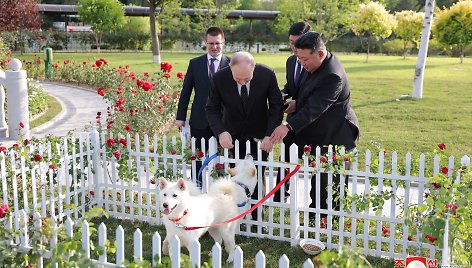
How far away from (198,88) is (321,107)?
1.71 m

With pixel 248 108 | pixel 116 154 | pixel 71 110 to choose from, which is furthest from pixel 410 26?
pixel 116 154

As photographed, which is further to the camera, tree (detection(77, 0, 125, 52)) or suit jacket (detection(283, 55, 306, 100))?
tree (detection(77, 0, 125, 52))

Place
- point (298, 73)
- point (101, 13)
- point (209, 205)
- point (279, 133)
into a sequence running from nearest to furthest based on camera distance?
point (209, 205), point (279, 133), point (298, 73), point (101, 13)

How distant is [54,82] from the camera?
20.0m

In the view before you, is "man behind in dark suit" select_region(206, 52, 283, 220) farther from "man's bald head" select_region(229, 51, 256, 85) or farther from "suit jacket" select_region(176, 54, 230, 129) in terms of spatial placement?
"suit jacket" select_region(176, 54, 230, 129)

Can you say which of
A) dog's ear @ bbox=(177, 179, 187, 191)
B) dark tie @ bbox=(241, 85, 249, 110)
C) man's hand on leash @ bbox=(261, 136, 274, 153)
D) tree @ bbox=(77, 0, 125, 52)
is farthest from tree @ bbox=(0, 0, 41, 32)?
tree @ bbox=(77, 0, 125, 52)

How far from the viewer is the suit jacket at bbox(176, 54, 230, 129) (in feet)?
19.7

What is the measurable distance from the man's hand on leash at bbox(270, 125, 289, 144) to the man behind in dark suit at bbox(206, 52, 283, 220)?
156 millimetres

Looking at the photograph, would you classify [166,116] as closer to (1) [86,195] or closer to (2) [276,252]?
(1) [86,195]

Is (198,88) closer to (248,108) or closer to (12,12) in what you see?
(248,108)

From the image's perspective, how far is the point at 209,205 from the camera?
4535 mm

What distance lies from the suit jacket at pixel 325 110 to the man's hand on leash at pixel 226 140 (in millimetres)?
589

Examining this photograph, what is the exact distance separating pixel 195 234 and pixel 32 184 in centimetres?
170

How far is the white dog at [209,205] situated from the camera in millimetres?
4188
